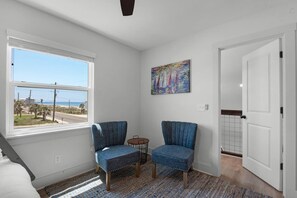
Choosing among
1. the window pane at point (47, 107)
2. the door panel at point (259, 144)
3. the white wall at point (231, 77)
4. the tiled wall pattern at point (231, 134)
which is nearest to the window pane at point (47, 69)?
the window pane at point (47, 107)

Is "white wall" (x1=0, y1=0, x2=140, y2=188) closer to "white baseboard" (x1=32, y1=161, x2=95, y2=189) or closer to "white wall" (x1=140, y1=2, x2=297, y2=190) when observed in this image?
"white baseboard" (x1=32, y1=161, x2=95, y2=189)

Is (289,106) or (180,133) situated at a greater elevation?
(289,106)

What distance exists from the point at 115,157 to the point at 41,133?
107cm

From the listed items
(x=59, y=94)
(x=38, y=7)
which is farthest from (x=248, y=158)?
(x=38, y=7)

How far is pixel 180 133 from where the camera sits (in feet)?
8.66

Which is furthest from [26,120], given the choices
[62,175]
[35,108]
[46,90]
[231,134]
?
[231,134]

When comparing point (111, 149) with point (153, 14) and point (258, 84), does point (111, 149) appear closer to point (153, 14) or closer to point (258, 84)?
point (153, 14)

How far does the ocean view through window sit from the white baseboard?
0.67 metres

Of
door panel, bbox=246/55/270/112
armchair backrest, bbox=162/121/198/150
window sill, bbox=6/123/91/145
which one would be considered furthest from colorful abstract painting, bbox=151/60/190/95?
window sill, bbox=6/123/91/145

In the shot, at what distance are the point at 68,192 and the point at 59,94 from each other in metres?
1.43

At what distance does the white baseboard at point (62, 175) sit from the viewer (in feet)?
6.66

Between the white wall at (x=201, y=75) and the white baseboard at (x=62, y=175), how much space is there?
4.63ft

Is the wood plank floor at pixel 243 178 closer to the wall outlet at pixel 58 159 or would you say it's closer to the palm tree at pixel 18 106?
the wall outlet at pixel 58 159

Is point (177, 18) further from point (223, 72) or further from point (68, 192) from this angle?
point (68, 192)
